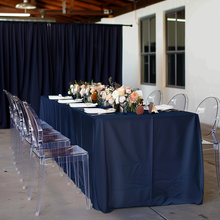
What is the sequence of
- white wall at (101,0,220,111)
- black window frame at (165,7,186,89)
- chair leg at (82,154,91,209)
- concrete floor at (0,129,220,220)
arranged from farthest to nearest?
black window frame at (165,7,186,89)
white wall at (101,0,220,111)
chair leg at (82,154,91,209)
concrete floor at (0,129,220,220)

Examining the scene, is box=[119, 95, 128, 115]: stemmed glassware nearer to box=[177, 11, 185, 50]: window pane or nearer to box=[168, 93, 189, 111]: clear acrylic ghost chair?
box=[168, 93, 189, 111]: clear acrylic ghost chair

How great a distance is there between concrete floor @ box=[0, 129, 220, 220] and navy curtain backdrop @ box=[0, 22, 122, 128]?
4.20 metres

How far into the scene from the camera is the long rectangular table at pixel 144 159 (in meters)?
3.14

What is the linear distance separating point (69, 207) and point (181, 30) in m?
6.28

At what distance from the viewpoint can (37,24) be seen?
26.5ft

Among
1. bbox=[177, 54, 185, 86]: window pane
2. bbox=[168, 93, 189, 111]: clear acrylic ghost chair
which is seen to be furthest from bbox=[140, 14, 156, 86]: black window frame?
bbox=[168, 93, 189, 111]: clear acrylic ghost chair

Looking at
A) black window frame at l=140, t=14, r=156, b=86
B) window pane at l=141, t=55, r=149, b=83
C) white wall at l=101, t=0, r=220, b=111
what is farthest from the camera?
window pane at l=141, t=55, r=149, b=83

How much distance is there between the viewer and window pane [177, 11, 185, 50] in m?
8.44

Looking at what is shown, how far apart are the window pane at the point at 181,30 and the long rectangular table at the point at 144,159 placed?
216 inches

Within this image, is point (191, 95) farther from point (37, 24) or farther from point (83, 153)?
point (83, 153)

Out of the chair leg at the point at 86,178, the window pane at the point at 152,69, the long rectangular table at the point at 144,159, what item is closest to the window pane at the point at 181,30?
the window pane at the point at 152,69

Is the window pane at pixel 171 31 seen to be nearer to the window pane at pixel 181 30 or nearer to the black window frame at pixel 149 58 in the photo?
the window pane at pixel 181 30

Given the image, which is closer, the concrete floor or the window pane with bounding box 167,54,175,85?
the concrete floor

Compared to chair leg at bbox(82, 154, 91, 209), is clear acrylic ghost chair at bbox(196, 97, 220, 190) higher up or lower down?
higher up
